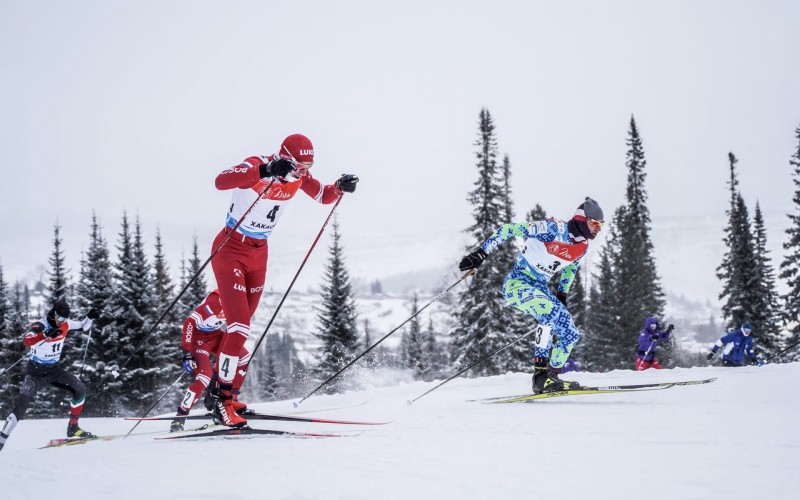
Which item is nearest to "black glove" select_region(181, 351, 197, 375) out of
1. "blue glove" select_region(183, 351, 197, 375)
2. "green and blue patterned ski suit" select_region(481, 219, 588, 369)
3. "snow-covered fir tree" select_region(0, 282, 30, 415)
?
"blue glove" select_region(183, 351, 197, 375)

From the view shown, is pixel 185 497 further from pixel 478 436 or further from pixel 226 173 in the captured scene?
pixel 226 173

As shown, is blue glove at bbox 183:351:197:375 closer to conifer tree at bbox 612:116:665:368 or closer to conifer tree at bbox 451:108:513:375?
conifer tree at bbox 451:108:513:375

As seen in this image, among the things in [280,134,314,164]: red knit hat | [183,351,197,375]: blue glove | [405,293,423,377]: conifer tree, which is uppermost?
[280,134,314,164]: red knit hat

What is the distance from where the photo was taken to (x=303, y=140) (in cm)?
605

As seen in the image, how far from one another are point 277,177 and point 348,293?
27.2 m

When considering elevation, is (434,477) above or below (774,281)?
below

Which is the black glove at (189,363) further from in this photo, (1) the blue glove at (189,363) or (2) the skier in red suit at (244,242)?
(2) the skier in red suit at (244,242)

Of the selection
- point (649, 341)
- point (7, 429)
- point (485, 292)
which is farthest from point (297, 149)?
point (485, 292)

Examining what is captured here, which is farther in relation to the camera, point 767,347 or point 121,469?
point 767,347

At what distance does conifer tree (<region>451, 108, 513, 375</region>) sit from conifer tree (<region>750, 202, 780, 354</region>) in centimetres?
1518

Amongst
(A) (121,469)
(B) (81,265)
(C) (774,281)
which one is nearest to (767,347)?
(C) (774,281)

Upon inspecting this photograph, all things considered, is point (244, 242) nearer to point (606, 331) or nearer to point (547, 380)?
point (547, 380)

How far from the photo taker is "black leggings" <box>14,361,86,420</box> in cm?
859

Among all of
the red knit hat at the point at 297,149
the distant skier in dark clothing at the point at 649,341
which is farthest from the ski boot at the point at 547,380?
the distant skier in dark clothing at the point at 649,341
